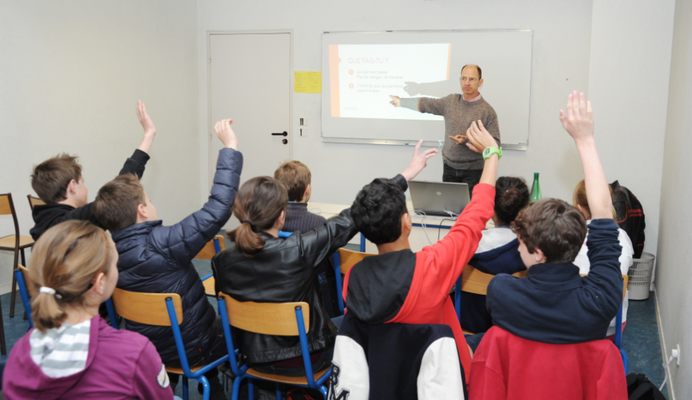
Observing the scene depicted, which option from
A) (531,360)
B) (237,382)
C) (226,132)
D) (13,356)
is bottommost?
(237,382)

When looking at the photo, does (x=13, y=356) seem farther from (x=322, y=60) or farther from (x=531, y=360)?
(x=322, y=60)

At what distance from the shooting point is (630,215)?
3613mm

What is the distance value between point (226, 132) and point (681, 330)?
2073 millimetres

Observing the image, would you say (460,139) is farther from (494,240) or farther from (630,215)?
(494,240)

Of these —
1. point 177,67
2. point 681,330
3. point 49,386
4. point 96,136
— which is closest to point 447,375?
point 49,386

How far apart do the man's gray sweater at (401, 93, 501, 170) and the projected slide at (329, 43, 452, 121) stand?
1.93ft

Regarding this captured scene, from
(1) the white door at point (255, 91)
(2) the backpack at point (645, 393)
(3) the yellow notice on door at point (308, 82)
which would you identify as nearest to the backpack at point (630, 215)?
(2) the backpack at point (645, 393)

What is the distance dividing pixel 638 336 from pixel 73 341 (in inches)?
123

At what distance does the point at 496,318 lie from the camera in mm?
1366

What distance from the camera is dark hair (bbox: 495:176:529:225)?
2035 millimetres

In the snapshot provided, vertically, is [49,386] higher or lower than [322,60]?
lower

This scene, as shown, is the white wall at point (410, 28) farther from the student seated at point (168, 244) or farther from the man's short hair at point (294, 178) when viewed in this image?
the student seated at point (168, 244)

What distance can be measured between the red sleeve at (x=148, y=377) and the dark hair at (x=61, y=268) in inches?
7.4

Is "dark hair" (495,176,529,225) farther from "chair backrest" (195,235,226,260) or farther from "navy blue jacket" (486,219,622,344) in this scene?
"chair backrest" (195,235,226,260)
